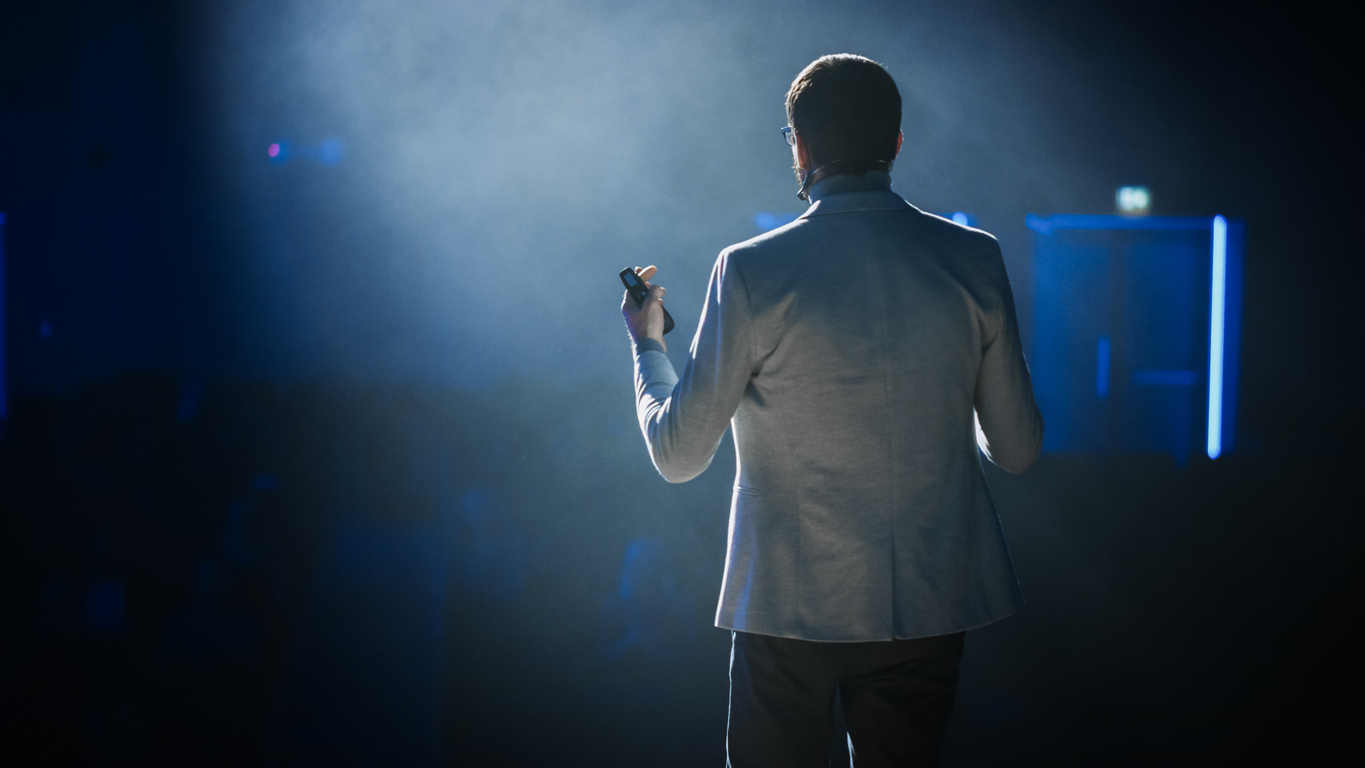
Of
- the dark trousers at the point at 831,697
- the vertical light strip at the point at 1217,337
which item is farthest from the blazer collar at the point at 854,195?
the vertical light strip at the point at 1217,337

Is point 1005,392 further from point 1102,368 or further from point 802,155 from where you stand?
point 1102,368

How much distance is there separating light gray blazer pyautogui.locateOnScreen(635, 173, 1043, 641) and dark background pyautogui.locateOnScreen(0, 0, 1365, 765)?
5.61ft

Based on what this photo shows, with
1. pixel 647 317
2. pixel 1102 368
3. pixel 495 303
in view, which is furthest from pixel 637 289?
pixel 1102 368

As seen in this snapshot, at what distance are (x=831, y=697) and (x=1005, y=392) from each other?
47 centimetres

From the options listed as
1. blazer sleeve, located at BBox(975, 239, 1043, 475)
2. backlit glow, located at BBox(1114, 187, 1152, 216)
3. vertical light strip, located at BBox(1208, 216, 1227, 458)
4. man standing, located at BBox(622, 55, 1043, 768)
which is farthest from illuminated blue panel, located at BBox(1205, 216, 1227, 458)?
man standing, located at BBox(622, 55, 1043, 768)

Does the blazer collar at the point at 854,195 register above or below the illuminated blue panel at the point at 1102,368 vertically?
above

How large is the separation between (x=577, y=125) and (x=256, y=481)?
1.71m

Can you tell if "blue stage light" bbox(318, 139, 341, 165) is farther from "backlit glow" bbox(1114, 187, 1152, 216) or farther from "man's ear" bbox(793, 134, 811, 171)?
"backlit glow" bbox(1114, 187, 1152, 216)

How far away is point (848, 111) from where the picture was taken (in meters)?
0.93

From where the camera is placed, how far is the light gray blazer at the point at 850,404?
35.8 inches

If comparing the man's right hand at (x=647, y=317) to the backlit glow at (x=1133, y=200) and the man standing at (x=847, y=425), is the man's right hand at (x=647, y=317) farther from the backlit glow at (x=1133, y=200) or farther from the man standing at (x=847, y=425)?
the backlit glow at (x=1133, y=200)

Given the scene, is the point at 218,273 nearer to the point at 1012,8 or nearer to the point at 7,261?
the point at 7,261

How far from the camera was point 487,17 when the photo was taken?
2609 millimetres

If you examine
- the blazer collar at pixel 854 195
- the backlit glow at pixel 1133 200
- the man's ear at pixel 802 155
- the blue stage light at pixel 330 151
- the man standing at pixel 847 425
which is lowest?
the man standing at pixel 847 425
